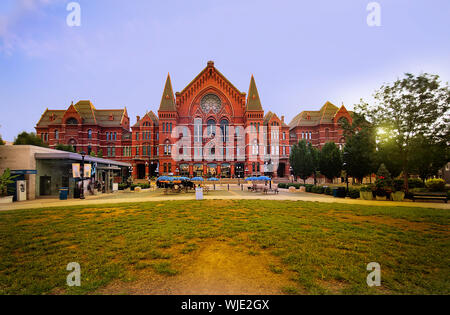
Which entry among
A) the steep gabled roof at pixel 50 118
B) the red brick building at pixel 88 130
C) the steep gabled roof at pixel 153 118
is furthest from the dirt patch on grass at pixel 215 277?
the steep gabled roof at pixel 50 118

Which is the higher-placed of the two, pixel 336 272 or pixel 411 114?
pixel 411 114

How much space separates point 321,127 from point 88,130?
227 feet

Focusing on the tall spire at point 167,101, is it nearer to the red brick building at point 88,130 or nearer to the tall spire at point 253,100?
the red brick building at point 88,130

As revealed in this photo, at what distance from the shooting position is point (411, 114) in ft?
65.9

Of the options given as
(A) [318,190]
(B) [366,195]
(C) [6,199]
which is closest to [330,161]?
(A) [318,190]

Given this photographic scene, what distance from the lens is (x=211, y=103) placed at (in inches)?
2207

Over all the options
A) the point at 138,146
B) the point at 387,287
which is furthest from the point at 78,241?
the point at 138,146

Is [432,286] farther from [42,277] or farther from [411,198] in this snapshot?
[411,198]

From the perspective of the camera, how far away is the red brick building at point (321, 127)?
55.7m

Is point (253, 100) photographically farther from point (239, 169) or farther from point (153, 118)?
point (153, 118)

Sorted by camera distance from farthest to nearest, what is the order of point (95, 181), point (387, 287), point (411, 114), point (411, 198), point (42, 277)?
point (95, 181)
point (411, 114)
point (411, 198)
point (42, 277)
point (387, 287)

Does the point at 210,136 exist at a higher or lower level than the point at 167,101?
lower

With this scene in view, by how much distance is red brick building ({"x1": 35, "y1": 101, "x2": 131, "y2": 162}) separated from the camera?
53000 mm
